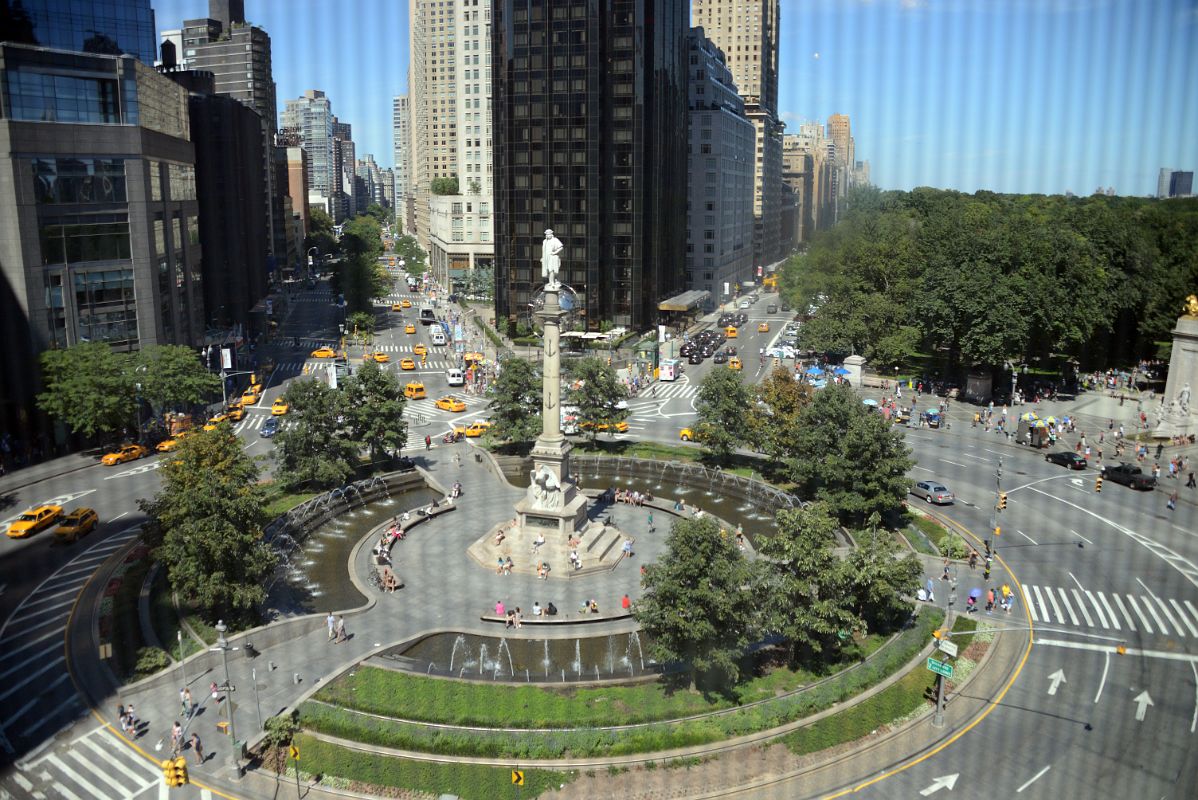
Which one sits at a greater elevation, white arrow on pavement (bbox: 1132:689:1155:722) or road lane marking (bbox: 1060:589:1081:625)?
road lane marking (bbox: 1060:589:1081:625)

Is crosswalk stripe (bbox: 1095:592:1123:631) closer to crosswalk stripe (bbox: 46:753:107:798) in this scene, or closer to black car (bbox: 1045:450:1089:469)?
A: black car (bbox: 1045:450:1089:469)

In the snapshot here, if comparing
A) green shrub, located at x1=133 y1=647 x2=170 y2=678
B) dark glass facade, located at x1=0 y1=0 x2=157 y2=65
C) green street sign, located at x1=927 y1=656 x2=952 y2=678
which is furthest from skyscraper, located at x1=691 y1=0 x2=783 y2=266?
green shrub, located at x1=133 y1=647 x2=170 y2=678

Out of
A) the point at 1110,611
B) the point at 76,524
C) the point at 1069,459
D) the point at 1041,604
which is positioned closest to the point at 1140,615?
the point at 1110,611

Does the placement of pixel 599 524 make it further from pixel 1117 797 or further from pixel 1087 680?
pixel 1117 797

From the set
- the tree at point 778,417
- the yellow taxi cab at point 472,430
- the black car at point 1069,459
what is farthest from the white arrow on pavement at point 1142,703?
the yellow taxi cab at point 472,430

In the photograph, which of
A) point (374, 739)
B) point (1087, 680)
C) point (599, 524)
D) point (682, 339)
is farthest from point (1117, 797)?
point (682, 339)

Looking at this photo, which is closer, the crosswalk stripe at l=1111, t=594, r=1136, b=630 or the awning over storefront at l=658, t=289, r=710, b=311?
the crosswalk stripe at l=1111, t=594, r=1136, b=630

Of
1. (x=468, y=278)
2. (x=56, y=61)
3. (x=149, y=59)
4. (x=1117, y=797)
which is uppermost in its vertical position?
(x=149, y=59)
